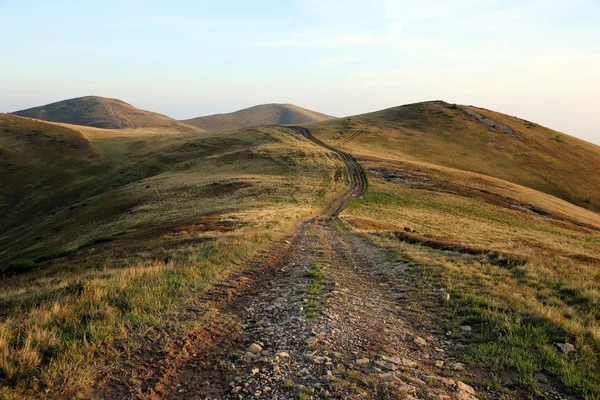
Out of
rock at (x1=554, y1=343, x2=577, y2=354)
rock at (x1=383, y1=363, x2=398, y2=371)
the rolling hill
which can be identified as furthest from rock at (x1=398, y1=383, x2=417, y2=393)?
rock at (x1=554, y1=343, x2=577, y2=354)

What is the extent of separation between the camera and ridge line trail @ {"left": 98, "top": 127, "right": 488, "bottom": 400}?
571 centimetres

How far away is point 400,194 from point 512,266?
3632 cm

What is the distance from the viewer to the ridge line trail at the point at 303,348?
5.71 m

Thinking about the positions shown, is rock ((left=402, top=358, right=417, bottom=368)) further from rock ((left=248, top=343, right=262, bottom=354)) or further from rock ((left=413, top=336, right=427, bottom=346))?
rock ((left=248, top=343, right=262, bottom=354))

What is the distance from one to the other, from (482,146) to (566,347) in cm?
9607

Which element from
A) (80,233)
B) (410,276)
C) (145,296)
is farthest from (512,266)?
(80,233)

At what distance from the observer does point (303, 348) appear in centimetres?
712

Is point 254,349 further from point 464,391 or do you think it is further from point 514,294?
point 514,294

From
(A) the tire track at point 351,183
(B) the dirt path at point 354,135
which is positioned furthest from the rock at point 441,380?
(B) the dirt path at point 354,135

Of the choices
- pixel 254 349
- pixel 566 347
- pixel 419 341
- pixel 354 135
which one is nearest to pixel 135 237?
pixel 254 349

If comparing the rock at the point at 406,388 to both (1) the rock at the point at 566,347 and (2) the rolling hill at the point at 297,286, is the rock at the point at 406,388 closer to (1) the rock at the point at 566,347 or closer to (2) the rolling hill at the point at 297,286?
(2) the rolling hill at the point at 297,286

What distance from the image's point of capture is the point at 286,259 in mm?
16625

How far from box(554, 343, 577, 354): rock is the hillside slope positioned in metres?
70.8

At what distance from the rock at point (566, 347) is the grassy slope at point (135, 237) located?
8791 mm
